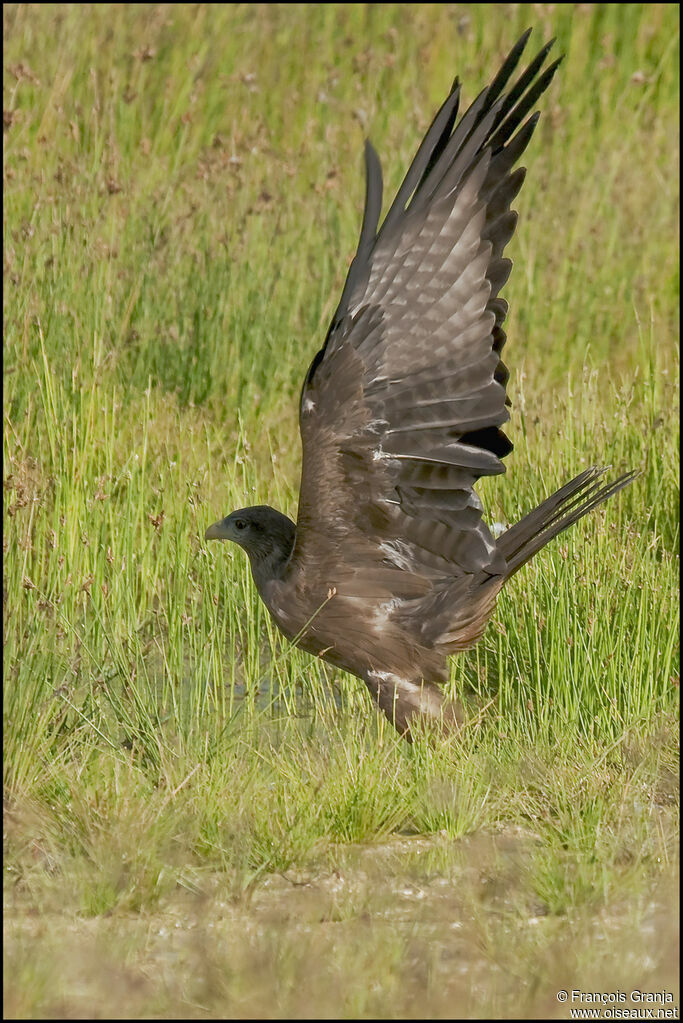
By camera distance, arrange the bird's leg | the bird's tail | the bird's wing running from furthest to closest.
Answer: the bird's leg, the bird's tail, the bird's wing

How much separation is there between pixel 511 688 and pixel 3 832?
73.2 inches

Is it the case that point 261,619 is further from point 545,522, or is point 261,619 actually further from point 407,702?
point 545,522

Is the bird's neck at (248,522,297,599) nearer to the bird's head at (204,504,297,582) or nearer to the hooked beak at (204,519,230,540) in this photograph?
the bird's head at (204,504,297,582)

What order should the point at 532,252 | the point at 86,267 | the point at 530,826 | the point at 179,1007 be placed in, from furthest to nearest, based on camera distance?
the point at 532,252 < the point at 86,267 < the point at 530,826 < the point at 179,1007

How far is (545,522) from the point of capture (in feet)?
16.2

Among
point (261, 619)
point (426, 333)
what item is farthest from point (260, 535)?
point (426, 333)

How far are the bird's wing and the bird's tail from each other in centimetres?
22

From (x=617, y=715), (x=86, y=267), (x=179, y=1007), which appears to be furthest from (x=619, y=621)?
(x=86, y=267)

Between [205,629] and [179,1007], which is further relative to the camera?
[205,629]

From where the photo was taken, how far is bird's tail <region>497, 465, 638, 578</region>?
191 inches

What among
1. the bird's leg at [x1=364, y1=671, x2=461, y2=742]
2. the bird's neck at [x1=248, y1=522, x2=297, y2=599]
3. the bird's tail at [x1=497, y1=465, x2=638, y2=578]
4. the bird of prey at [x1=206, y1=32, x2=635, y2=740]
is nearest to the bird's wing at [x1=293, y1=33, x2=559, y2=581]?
the bird of prey at [x1=206, y1=32, x2=635, y2=740]

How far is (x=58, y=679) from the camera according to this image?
4.91m

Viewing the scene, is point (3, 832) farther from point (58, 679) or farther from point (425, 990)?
point (425, 990)

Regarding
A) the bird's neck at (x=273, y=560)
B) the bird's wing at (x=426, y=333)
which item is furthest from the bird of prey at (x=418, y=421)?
the bird's neck at (x=273, y=560)
